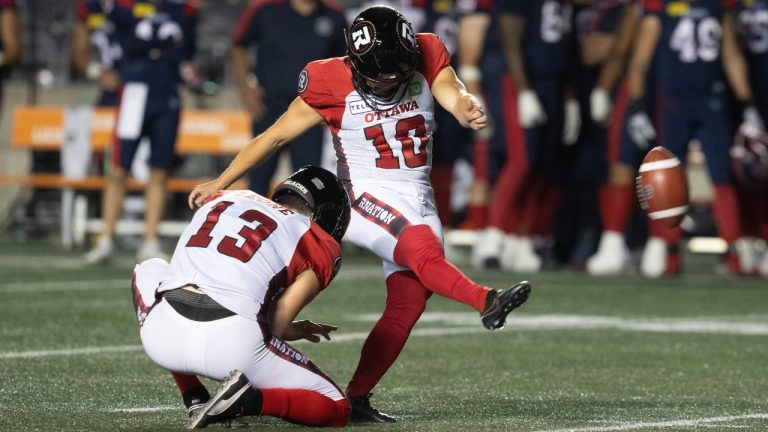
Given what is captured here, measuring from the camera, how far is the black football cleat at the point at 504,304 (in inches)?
181

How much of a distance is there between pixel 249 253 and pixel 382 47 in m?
0.84

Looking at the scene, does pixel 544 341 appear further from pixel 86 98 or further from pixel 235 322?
pixel 86 98

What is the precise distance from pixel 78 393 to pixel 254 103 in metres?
5.32

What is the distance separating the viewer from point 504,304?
4594 mm

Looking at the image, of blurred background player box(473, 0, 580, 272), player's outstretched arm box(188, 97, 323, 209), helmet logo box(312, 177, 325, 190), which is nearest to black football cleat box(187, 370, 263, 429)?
helmet logo box(312, 177, 325, 190)

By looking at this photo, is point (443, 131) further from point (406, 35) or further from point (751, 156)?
point (406, 35)

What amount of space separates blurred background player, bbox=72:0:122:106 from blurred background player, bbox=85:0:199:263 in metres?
0.29

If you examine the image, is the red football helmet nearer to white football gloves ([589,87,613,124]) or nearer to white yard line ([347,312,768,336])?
white football gloves ([589,87,613,124])

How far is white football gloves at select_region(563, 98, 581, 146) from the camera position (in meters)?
11.9

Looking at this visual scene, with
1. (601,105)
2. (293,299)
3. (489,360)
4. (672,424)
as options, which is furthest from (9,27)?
(672,424)

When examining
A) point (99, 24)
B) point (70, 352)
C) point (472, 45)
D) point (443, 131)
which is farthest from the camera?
point (99, 24)

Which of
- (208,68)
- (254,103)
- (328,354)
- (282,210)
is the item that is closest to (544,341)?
(328,354)

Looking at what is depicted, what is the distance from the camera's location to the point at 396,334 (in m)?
5.14

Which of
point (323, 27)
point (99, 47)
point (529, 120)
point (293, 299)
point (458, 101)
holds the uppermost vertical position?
point (458, 101)
